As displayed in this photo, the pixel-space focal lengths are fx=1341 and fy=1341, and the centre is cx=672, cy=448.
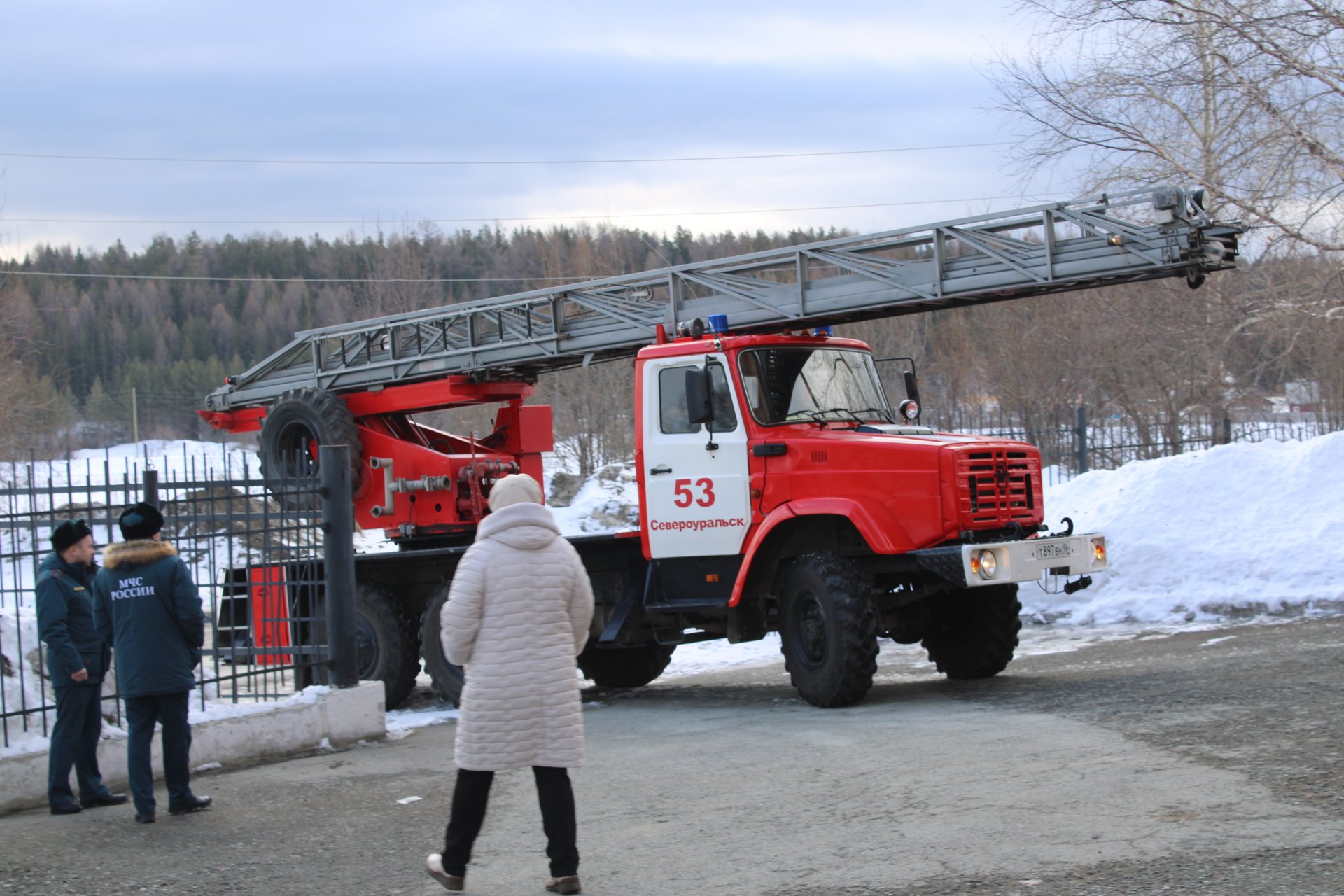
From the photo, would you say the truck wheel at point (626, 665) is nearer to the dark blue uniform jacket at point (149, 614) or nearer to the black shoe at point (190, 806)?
the black shoe at point (190, 806)

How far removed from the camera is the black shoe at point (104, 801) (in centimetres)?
746

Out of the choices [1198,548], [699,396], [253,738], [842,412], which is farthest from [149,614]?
[1198,548]

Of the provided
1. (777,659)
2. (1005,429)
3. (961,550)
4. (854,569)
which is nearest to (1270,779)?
(961,550)

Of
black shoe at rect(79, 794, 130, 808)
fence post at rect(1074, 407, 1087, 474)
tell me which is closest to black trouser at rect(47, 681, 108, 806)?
black shoe at rect(79, 794, 130, 808)

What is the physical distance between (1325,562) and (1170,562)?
1559 mm

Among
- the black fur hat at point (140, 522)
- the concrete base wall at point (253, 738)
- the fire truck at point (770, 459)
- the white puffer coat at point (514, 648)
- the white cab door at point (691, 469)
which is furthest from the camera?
the white cab door at point (691, 469)

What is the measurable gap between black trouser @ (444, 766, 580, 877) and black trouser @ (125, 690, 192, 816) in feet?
7.97

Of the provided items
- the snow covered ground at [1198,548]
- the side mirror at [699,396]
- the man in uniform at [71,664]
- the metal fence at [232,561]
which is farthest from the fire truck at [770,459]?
the man in uniform at [71,664]

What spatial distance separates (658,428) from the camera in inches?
421

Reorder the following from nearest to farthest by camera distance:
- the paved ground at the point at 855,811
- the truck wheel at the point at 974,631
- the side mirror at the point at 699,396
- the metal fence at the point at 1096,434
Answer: the paved ground at the point at 855,811 < the side mirror at the point at 699,396 < the truck wheel at the point at 974,631 < the metal fence at the point at 1096,434

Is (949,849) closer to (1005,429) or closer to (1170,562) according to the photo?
(1170,562)

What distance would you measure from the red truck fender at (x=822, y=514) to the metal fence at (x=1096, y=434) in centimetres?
729

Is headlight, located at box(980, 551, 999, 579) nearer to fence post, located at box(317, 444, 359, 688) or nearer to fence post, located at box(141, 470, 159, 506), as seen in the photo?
fence post, located at box(317, 444, 359, 688)

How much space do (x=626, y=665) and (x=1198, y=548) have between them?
6890 mm
